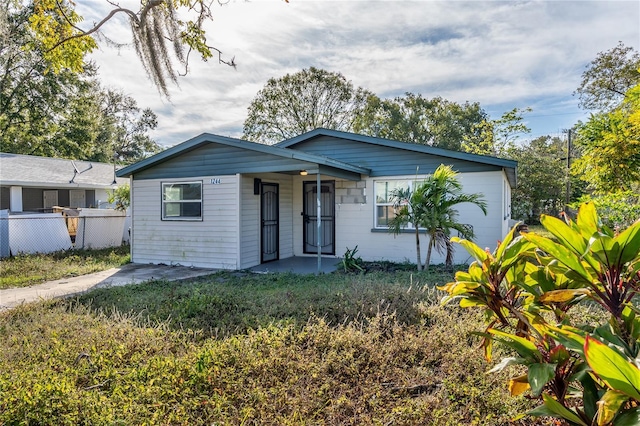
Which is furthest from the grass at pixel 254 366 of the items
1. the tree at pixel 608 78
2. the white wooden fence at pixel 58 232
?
the tree at pixel 608 78

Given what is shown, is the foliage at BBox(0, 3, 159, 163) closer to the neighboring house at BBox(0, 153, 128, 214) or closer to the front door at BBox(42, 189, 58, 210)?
the neighboring house at BBox(0, 153, 128, 214)

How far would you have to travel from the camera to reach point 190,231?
29.4 feet

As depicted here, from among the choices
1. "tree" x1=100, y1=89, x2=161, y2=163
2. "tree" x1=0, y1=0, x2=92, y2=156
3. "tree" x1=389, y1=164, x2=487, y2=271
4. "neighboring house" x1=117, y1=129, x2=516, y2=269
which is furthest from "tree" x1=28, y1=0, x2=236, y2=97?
"tree" x1=100, y1=89, x2=161, y2=163

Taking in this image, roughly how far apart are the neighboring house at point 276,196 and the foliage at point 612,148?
1.58 metres

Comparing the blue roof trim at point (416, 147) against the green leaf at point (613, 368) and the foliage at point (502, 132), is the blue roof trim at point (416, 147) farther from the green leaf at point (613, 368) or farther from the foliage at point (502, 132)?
the foliage at point (502, 132)

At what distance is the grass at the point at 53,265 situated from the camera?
24.3ft

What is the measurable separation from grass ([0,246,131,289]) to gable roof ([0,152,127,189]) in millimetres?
7500

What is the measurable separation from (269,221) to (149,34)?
535 cm

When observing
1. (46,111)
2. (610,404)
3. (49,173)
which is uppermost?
(46,111)

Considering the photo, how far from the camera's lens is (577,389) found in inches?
59.3

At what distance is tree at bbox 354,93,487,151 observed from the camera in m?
24.4

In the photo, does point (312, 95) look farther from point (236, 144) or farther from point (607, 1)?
point (607, 1)

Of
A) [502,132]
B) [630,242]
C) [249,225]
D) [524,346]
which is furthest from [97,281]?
[502,132]

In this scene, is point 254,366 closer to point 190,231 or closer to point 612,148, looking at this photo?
point 190,231
